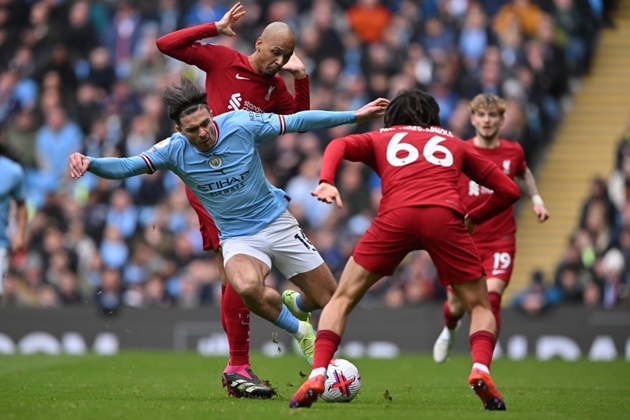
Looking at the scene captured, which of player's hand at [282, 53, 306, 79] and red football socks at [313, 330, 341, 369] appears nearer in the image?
red football socks at [313, 330, 341, 369]

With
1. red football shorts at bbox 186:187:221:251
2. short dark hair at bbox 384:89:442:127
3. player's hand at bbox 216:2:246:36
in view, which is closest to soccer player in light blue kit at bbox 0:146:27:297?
red football shorts at bbox 186:187:221:251

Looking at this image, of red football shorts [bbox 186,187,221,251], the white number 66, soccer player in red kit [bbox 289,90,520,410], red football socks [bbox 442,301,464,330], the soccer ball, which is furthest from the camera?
red football socks [bbox 442,301,464,330]

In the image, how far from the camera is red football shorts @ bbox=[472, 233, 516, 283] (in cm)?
1314

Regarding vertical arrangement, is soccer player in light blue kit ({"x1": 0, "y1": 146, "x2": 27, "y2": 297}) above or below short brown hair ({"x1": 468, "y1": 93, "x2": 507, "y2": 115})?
below

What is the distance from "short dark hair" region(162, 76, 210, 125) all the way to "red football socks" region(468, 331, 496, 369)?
111 inches

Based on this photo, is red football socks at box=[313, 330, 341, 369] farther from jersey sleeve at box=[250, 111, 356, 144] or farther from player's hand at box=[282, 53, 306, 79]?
player's hand at box=[282, 53, 306, 79]

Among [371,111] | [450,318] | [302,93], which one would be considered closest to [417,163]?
[371,111]

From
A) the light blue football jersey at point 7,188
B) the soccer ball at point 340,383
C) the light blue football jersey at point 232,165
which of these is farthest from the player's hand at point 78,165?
the light blue football jersey at point 7,188

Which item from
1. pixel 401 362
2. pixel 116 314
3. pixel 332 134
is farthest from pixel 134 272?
pixel 401 362

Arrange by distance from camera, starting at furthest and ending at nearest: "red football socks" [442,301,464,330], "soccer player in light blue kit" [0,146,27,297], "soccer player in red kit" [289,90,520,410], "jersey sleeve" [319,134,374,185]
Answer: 1. "soccer player in light blue kit" [0,146,27,297]
2. "red football socks" [442,301,464,330]
3. "soccer player in red kit" [289,90,520,410]
4. "jersey sleeve" [319,134,374,185]

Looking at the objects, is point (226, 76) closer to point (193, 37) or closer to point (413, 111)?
point (193, 37)

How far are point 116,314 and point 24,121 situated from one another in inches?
192

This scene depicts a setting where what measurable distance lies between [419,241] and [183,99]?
7.36ft

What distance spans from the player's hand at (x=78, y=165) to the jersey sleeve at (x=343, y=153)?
1.86 metres
